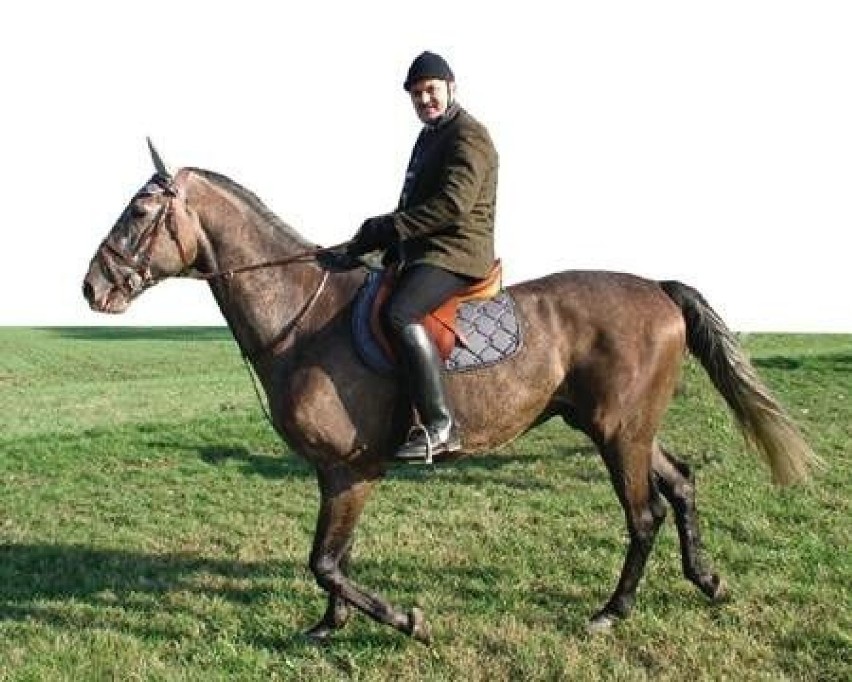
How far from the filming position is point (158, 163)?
6.05 m

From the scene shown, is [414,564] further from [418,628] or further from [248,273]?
[248,273]

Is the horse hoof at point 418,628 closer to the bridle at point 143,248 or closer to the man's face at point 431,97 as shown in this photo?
the bridle at point 143,248

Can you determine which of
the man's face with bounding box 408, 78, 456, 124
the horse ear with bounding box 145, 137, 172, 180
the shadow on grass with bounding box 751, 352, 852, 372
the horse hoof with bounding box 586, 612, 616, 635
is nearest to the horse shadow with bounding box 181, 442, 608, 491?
the horse hoof with bounding box 586, 612, 616, 635

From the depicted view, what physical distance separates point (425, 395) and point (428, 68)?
213 cm

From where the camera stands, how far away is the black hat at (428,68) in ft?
19.7

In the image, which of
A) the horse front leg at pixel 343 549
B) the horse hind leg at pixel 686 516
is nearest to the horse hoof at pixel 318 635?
the horse front leg at pixel 343 549

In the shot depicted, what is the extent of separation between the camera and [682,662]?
5688mm

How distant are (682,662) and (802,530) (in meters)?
3.85

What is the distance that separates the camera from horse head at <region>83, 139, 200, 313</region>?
605 centimetres

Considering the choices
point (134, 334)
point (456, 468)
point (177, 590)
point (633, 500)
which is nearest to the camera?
point (633, 500)

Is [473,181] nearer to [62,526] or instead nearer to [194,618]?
[194,618]

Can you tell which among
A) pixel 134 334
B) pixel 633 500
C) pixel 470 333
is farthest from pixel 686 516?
pixel 134 334

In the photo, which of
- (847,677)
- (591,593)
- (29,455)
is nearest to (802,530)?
(591,593)

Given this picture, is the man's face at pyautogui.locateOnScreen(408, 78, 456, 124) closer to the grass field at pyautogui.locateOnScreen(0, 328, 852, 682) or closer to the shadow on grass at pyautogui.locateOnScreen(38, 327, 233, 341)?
the grass field at pyautogui.locateOnScreen(0, 328, 852, 682)
